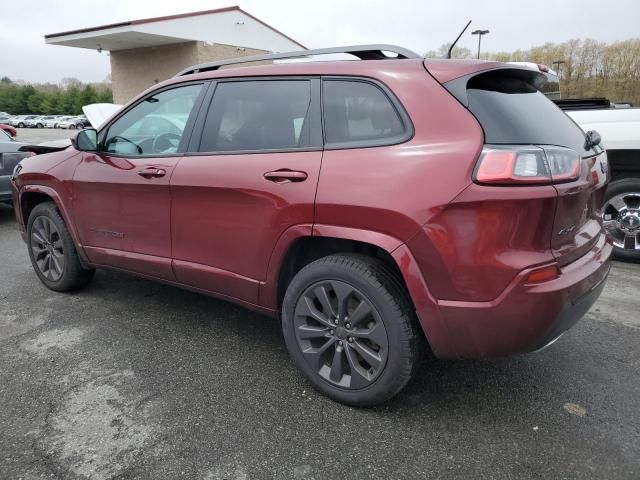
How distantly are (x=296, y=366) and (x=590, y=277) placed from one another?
159 cm

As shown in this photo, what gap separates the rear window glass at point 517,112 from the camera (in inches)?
86.8

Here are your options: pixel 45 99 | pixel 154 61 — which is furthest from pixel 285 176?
pixel 45 99

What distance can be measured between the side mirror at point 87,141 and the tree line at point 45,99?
63.6 metres

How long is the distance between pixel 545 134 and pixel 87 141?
3040 millimetres

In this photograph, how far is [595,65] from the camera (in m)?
33.2

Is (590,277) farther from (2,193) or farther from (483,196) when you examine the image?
(2,193)

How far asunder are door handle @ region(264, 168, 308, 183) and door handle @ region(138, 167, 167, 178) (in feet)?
2.79

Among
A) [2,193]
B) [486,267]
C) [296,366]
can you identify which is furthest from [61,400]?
[2,193]

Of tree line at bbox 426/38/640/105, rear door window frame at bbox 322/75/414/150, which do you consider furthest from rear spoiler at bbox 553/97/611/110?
tree line at bbox 426/38/640/105

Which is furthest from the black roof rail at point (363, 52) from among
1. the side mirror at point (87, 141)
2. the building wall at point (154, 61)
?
the building wall at point (154, 61)

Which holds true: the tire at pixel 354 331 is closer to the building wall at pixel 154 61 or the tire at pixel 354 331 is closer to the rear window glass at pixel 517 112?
the rear window glass at pixel 517 112

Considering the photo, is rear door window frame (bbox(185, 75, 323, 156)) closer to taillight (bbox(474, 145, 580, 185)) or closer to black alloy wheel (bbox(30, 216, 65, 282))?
taillight (bbox(474, 145, 580, 185))

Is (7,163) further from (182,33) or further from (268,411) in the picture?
(182,33)

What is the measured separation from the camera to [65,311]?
387 centimetres
